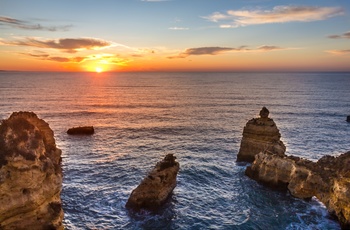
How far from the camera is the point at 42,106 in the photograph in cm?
11581

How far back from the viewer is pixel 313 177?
31.8 meters

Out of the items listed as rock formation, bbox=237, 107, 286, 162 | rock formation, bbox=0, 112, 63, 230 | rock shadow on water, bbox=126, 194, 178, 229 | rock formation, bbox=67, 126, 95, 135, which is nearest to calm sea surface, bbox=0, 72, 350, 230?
rock shadow on water, bbox=126, 194, 178, 229

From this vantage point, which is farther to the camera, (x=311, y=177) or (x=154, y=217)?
(x=311, y=177)

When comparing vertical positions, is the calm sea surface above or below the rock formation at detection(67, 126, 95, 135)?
below

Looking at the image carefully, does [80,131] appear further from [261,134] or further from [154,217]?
[154,217]

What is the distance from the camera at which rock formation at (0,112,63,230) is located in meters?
17.8

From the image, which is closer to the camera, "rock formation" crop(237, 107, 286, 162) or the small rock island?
the small rock island

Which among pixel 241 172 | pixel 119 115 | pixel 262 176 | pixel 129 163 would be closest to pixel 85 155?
pixel 129 163

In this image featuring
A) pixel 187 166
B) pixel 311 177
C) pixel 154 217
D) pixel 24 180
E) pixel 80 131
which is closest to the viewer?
pixel 24 180

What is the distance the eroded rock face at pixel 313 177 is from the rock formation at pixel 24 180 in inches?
956

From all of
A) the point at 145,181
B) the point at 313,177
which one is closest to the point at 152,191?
the point at 145,181

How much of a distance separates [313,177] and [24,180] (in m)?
27.8

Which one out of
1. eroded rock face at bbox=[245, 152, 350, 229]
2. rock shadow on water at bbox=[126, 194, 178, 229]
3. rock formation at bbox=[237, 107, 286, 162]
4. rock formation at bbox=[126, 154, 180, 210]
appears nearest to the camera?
eroded rock face at bbox=[245, 152, 350, 229]

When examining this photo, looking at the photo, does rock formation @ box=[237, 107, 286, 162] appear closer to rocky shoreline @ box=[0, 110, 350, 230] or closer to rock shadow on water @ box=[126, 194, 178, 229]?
rocky shoreline @ box=[0, 110, 350, 230]
